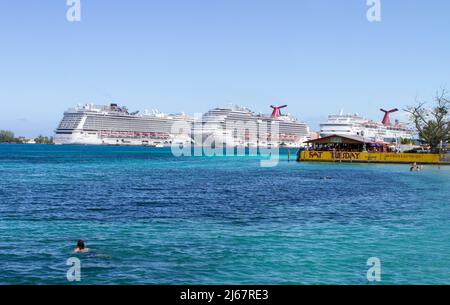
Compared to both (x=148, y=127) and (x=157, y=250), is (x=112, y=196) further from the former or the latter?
(x=148, y=127)

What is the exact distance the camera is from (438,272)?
14312 millimetres

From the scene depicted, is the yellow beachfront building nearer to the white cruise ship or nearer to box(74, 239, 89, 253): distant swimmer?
box(74, 239, 89, 253): distant swimmer

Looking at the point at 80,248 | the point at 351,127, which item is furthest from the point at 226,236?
the point at 351,127

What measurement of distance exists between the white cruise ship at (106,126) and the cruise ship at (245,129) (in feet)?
69.2

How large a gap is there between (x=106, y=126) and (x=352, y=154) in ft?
406

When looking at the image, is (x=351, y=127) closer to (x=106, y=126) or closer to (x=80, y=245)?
(x=106, y=126)

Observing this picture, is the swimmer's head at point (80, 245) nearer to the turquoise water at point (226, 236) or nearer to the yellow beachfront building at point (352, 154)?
the turquoise water at point (226, 236)

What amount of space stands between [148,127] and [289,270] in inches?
7181

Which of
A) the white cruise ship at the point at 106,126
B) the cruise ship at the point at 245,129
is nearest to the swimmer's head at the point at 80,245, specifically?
the cruise ship at the point at 245,129

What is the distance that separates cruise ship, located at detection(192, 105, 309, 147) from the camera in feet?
544

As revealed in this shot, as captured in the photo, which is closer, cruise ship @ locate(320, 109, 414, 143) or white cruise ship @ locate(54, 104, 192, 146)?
cruise ship @ locate(320, 109, 414, 143)

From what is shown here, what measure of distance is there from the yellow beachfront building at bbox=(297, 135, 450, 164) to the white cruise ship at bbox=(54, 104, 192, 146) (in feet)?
372

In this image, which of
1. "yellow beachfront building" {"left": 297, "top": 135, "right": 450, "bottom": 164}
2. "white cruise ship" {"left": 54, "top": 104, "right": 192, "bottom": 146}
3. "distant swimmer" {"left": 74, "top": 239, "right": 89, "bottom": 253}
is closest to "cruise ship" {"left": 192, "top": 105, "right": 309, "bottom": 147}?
"white cruise ship" {"left": 54, "top": 104, "right": 192, "bottom": 146}
